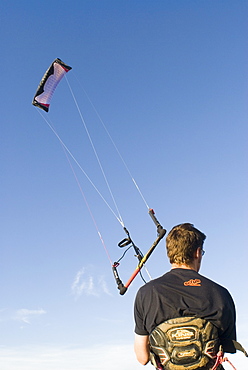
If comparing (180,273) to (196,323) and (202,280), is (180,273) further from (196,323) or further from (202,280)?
(196,323)

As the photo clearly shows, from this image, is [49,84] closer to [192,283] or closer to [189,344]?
[192,283]

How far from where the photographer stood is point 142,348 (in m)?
3.20

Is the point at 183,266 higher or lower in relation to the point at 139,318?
higher

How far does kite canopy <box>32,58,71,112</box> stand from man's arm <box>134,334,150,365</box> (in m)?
7.83

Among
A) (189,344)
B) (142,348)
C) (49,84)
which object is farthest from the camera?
(49,84)

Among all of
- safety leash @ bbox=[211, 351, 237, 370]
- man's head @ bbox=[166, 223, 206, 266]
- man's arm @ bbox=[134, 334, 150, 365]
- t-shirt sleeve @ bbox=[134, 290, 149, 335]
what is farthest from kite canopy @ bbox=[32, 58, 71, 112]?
safety leash @ bbox=[211, 351, 237, 370]

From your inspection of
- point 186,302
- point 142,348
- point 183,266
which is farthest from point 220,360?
point 183,266

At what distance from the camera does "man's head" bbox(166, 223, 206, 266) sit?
129 inches

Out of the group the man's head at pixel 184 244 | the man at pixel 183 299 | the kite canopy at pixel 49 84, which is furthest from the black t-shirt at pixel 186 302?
the kite canopy at pixel 49 84

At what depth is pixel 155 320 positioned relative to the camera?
3.06 metres

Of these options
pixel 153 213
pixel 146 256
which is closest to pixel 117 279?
pixel 146 256

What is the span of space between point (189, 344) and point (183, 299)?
30cm

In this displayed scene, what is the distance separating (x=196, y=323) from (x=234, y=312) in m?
0.36

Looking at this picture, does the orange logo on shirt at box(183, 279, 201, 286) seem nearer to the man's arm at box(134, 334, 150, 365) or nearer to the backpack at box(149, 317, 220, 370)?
the backpack at box(149, 317, 220, 370)
